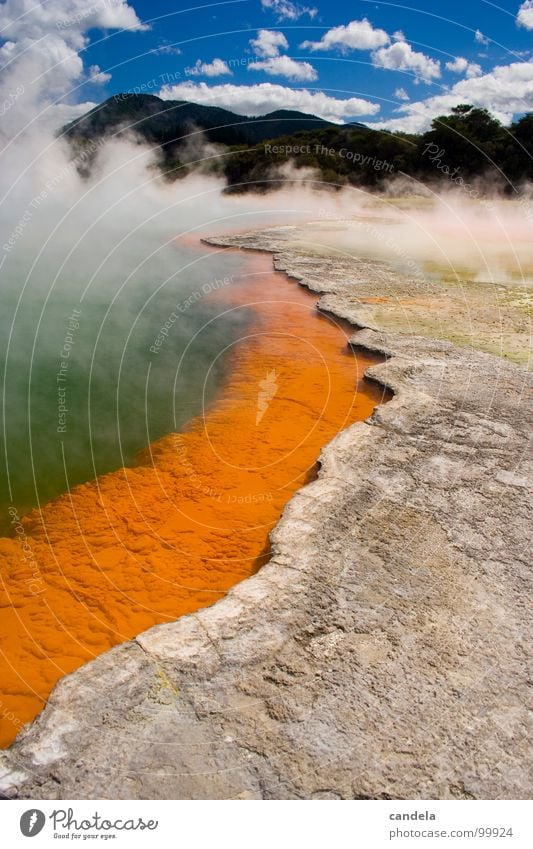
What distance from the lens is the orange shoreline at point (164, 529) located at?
525 cm

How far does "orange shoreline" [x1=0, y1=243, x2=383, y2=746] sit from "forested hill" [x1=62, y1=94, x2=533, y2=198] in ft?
89.5

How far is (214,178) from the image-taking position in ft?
129

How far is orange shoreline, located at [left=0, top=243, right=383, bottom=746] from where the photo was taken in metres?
5.25

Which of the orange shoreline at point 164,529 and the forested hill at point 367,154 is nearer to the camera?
the orange shoreline at point 164,529

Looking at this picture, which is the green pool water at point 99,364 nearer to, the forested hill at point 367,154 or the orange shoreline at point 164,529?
the orange shoreline at point 164,529

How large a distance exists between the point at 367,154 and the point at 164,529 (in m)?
37.5

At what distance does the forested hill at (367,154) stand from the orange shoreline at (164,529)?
2728 centimetres

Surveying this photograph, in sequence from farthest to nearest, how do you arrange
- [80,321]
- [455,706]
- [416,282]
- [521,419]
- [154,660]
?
[416,282] → [80,321] → [521,419] → [154,660] → [455,706]

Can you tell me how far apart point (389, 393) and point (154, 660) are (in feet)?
19.2

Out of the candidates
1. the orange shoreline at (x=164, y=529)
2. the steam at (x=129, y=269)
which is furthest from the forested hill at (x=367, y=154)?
the orange shoreline at (x=164, y=529)

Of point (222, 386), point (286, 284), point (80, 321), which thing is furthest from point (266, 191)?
point (222, 386)

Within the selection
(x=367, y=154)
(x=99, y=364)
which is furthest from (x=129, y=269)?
(x=367, y=154)

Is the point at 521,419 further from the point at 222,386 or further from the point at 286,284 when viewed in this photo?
the point at 286,284

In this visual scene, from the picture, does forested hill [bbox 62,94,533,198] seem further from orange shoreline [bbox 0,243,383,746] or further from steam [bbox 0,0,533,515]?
orange shoreline [bbox 0,243,383,746]
